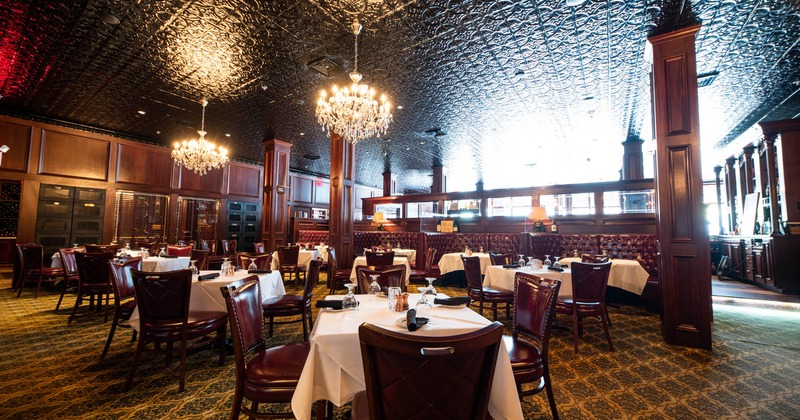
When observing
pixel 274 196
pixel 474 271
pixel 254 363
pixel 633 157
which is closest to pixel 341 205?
pixel 274 196

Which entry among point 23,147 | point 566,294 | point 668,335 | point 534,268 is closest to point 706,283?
point 668,335

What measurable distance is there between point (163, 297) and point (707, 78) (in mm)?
8305

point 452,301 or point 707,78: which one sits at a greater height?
point 707,78

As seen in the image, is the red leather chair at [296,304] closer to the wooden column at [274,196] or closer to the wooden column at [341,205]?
the wooden column at [341,205]

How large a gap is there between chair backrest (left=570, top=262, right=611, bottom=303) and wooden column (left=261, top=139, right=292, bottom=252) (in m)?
7.75

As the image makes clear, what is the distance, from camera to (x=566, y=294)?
425 centimetres

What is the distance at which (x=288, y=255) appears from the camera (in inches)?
256

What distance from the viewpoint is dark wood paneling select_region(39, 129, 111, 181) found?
7963 millimetres

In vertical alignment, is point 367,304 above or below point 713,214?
below

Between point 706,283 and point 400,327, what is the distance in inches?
149

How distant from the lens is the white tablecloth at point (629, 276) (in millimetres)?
5102

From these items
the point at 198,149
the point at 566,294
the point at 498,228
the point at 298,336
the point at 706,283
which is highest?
the point at 198,149

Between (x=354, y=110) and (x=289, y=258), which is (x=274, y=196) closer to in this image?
(x=289, y=258)

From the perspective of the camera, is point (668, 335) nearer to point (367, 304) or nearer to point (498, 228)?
point (367, 304)
